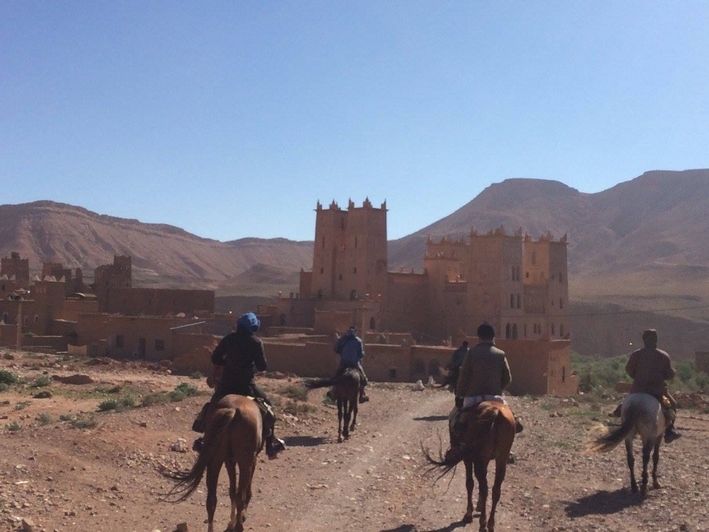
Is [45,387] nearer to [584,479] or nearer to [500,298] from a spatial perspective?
[584,479]

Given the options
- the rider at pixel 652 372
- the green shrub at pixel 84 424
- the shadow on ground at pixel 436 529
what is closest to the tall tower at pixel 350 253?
the green shrub at pixel 84 424

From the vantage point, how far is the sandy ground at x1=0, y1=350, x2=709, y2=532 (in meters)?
9.17

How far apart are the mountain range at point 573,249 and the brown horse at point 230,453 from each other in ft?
247

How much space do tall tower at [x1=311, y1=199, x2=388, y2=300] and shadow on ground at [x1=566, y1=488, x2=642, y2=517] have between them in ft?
153

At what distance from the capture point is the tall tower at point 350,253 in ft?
194

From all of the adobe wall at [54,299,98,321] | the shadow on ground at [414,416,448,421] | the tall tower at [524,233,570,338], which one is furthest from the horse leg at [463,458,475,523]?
the tall tower at [524,233,570,338]

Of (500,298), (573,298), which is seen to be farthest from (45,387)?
(573,298)

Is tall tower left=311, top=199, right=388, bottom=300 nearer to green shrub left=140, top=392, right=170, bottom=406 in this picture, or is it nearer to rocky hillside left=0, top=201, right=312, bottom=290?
green shrub left=140, top=392, right=170, bottom=406

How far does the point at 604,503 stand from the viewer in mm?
10328

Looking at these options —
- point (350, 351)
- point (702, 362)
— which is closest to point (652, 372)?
point (350, 351)

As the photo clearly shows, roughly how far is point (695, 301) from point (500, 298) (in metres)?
49.8

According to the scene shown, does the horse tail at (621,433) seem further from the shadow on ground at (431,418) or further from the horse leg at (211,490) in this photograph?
the shadow on ground at (431,418)

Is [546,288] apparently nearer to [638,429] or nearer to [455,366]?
[455,366]

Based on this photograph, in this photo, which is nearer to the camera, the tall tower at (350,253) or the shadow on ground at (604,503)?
the shadow on ground at (604,503)
